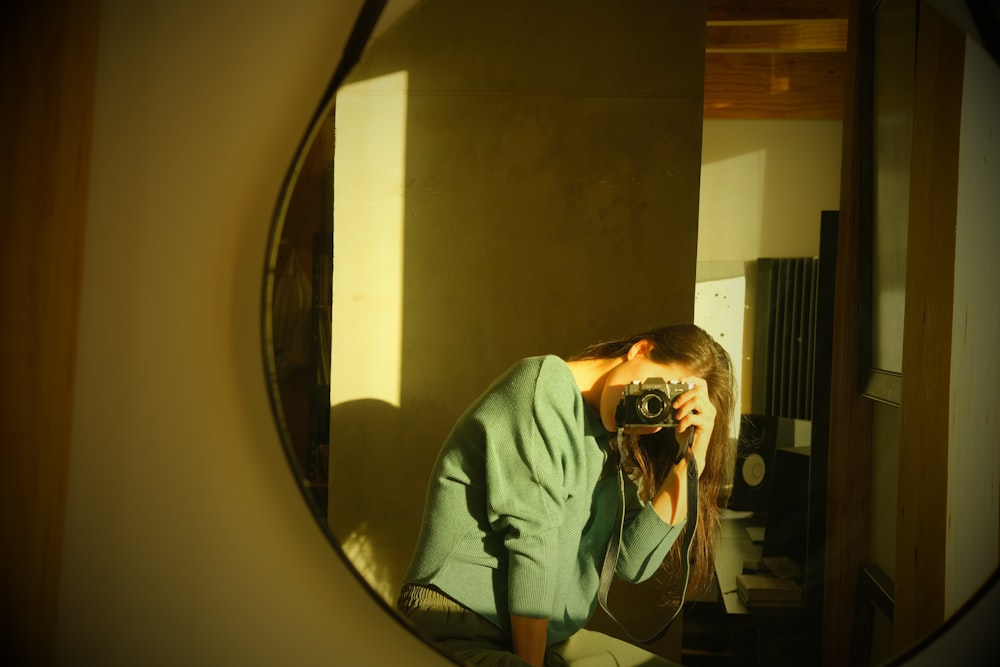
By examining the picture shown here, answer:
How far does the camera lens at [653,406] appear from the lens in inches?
18.9

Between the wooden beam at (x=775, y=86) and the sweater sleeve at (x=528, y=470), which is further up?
the wooden beam at (x=775, y=86)

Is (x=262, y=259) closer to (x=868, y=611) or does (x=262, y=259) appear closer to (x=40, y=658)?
(x=40, y=658)

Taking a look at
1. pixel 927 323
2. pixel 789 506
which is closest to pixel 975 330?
pixel 927 323

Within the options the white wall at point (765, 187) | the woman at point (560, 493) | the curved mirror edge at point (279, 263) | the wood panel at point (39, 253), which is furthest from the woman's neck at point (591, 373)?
the wood panel at point (39, 253)

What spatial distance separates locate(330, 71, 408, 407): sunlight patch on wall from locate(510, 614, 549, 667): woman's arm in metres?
0.21

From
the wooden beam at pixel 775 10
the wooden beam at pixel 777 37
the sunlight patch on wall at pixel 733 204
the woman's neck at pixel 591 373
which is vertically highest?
the wooden beam at pixel 775 10

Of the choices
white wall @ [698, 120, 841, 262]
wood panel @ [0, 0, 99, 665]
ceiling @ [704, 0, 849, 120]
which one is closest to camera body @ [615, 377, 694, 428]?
white wall @ [698, 120, 841, 262]

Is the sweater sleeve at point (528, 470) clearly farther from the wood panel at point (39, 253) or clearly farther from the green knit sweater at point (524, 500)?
the wood panel at point (39, 253)

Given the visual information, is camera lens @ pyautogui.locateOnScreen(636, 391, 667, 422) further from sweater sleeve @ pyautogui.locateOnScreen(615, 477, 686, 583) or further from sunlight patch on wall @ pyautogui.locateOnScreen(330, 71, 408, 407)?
sunlight patch on wall @ pyautogui.locateOnScreen(330, 71, 408, 407)

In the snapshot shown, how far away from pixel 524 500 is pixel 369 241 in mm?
238

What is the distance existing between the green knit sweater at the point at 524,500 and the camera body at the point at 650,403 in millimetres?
25

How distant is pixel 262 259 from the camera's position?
0.51m

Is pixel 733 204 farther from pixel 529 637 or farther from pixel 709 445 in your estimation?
pixel 529 637

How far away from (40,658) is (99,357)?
0.26 meters
